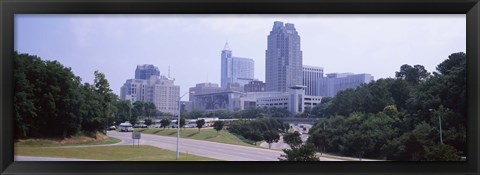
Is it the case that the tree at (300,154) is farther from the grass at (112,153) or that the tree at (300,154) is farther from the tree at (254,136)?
the grass at (112,153)

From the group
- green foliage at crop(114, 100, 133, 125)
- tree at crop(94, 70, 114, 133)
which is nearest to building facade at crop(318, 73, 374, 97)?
green foliage at crop(114, 100, 133, 125)

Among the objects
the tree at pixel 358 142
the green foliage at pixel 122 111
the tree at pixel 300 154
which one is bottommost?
the tree at pixel 300 154

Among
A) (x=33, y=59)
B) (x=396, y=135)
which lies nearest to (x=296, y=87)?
(x=396, y=135)

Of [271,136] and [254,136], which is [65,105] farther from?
[271,136]

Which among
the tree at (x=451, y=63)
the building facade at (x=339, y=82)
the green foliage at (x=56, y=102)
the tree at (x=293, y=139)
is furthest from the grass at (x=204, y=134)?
the tree at (x=451, y=63)

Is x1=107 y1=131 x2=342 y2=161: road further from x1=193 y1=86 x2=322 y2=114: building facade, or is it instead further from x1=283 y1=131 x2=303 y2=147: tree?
x1=193 y1=86 x2=322 y2=114: building facade

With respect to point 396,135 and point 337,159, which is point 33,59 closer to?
point 337,159

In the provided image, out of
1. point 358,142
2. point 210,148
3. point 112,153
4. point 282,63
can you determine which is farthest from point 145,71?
point 358,142
